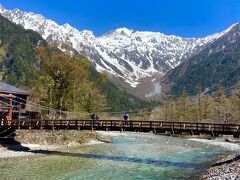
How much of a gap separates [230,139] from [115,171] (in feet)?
189

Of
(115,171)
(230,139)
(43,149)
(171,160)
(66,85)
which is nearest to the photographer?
(115,171)

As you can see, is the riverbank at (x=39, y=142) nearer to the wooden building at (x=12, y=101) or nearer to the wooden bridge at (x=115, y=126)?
the wooden bridge at (x=115, y=126)

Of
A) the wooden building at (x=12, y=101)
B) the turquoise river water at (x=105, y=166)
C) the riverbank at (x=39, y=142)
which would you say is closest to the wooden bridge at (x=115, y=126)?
the riverbank at (x=39, y=142)

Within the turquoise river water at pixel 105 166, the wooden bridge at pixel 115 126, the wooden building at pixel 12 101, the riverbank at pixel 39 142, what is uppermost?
the wooden building at pixel 12 101

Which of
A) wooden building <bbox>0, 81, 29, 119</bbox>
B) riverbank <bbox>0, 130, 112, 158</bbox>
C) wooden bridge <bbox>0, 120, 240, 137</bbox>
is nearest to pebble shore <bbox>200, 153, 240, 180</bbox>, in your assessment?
wooden bridge <bbox>0, 120, 240, 137</bbox>

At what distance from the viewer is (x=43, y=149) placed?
62656 millimetres

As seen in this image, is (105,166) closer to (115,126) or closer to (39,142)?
(115,126)

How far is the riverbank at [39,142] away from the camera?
58216 millimetres

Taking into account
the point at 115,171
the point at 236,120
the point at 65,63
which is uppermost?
the point at 65,63

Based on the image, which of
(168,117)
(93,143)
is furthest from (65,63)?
(168,117)

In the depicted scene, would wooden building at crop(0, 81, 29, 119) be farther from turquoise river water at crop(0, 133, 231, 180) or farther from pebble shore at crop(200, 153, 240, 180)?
pebble shore at crop(200, 153, 240, 180)

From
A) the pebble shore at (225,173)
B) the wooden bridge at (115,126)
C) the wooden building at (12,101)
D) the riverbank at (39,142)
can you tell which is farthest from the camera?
the wooden building at (12,101)

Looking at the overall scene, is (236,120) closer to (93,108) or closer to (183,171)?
(93,108)

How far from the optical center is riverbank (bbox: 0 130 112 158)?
58.2 metres
